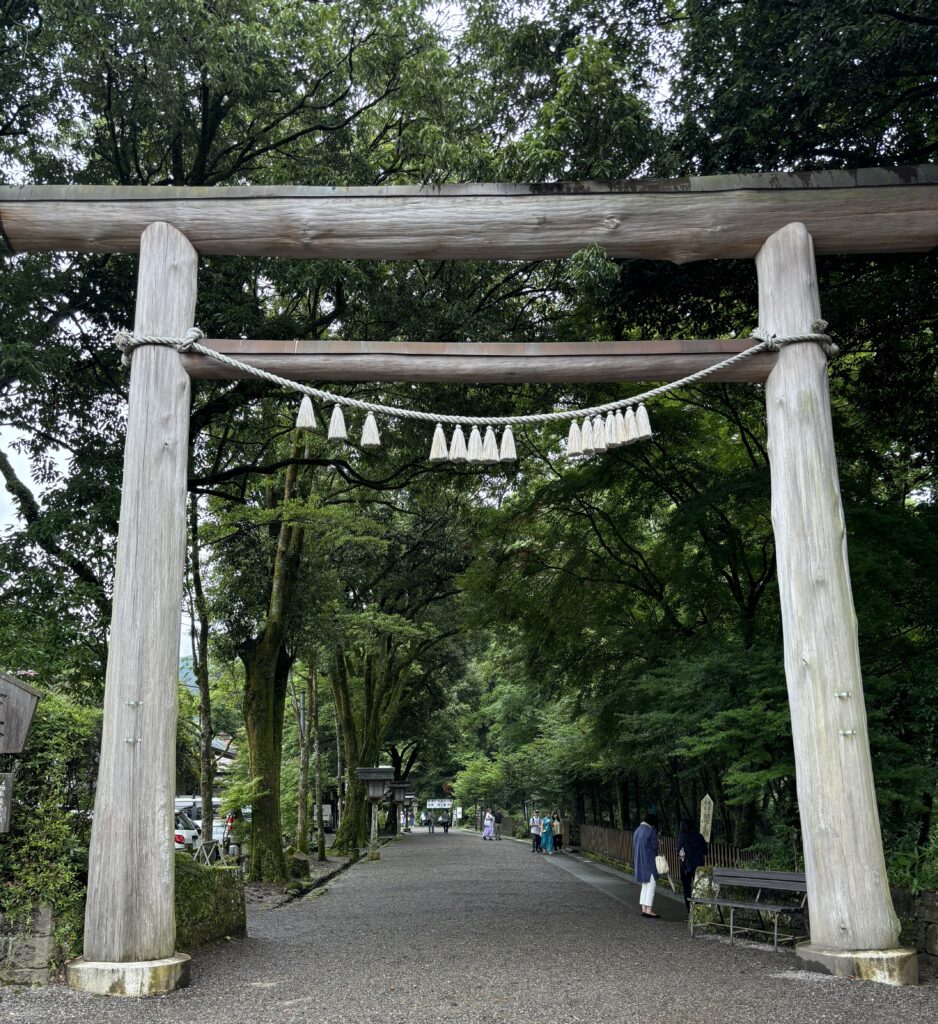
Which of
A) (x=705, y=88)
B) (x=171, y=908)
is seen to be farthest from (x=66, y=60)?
(x=171, y=908)

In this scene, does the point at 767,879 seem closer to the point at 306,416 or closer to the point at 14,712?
the point at 306,416

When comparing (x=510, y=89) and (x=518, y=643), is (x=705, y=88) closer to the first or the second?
(x=510, y=89)

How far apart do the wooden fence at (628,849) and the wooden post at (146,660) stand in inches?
315

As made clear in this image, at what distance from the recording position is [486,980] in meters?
6.36

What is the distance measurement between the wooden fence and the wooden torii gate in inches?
226

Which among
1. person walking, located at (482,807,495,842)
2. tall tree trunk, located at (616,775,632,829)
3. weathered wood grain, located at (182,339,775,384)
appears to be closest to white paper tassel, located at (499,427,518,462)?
weathered wood grain, located at (182,339,775,384)

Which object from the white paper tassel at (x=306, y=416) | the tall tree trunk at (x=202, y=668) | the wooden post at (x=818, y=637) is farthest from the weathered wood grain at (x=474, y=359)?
the tall tree trunk at (x=202, y=668)

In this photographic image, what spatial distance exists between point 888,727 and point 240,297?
350 inches

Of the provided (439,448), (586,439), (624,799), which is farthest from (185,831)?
(586,439)

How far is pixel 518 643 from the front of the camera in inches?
687

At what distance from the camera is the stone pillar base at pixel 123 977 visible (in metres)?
5.73

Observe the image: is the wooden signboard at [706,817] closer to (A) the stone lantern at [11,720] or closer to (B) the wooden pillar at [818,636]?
(B) the wooden pillar at [818,636]

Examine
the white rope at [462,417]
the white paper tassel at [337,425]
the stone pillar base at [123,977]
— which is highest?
the white rope at [462,417]

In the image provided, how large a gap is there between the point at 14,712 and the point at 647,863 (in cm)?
791
